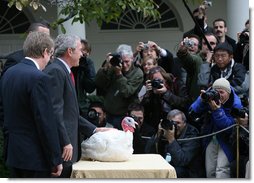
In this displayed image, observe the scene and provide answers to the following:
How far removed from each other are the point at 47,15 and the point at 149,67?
594 cm

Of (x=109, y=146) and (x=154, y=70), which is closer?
(x=109, y=146)

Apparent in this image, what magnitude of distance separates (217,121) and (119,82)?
1.40 metres

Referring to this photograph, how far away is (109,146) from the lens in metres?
6.10

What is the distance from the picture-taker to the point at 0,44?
46.5 feet

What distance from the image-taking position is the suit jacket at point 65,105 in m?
5.69

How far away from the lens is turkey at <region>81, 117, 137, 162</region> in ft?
20.0

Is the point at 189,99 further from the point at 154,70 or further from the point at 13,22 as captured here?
the point at 13,22

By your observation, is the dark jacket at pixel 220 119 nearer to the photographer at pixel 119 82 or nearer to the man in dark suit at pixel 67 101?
the photographer at pixel 119 82

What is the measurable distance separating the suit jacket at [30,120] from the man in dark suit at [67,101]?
0.57 ft

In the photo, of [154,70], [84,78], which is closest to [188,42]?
[154,70]

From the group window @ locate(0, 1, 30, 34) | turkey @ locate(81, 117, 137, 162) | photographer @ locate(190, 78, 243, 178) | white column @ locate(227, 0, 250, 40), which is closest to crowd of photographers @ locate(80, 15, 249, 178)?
photographer @ locate(190, 78, 243, 178)

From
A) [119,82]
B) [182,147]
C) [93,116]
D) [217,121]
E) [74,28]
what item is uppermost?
[74,28]

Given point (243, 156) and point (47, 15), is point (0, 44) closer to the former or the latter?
point (47, 15)

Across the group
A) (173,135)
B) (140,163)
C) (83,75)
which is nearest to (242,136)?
(173,135)
